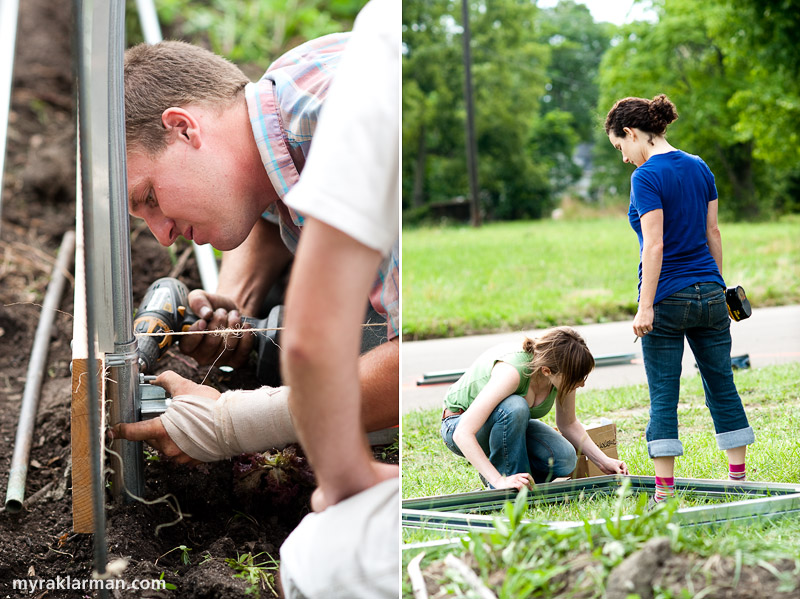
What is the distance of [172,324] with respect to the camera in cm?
266

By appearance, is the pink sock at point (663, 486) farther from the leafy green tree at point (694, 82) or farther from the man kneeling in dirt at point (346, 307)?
the leafy green tree at point (694, 82)

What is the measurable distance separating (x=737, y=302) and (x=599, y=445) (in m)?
0.63

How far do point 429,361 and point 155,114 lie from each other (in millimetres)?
2872

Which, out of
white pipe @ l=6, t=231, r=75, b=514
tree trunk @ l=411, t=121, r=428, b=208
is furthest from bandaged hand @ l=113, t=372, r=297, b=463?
tree trunk @ l=411, t=121, r=428, b=208

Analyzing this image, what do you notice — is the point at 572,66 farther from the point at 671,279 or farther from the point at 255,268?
the point at 671,279

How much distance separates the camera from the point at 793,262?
235 inches

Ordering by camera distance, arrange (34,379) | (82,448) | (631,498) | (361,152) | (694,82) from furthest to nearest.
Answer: (694,82), (34,379), (631,498), (82,448), (361,152)

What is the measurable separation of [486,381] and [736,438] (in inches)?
29.4

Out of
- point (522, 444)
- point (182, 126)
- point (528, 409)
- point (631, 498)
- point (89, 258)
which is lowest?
point (631, 498)

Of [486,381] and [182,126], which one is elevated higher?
[182,126]

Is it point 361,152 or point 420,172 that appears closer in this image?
point 361,152

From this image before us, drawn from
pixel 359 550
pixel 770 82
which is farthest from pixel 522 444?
pixel 770 82

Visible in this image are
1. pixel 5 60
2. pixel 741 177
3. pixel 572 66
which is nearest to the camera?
pixel 5 60

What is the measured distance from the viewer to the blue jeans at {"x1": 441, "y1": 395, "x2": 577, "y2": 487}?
2.48 m
